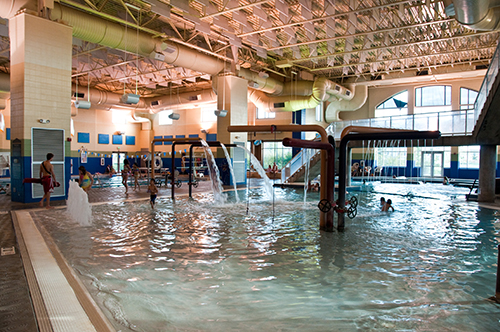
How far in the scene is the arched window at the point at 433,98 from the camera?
2458cm

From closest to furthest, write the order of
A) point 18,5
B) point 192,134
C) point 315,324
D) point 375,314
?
point 315,324, point 375,314, point 18,5, point 192,134

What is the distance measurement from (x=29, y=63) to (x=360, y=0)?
1165 cm

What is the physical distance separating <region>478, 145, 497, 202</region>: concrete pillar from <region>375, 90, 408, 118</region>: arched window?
42.5ft

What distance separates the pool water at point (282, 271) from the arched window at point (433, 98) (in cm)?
1755

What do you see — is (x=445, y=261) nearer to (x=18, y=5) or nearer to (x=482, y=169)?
(x=482, y=169)

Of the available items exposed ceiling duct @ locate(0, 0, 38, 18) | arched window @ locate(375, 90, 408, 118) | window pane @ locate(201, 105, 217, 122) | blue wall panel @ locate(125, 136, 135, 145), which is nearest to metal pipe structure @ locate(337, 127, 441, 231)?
exposed ceiling duct @ locate(0, 0, 38, 18)

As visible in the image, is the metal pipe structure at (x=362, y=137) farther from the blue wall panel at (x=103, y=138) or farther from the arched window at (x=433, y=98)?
the blue wall panel at (x=103, y=138)

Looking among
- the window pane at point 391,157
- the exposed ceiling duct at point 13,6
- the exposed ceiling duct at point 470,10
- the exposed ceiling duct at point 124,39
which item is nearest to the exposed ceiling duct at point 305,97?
the window pane at point 391,157

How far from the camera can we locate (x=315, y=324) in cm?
355

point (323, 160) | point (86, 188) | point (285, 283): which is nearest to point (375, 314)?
point (285, 283)

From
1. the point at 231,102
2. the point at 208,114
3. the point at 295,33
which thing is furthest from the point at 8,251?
the point at 208,114

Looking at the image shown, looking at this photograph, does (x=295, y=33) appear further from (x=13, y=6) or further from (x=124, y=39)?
(x=13, y=6)

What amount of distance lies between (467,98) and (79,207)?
2531cm

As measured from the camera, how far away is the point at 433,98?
25.1 meters
